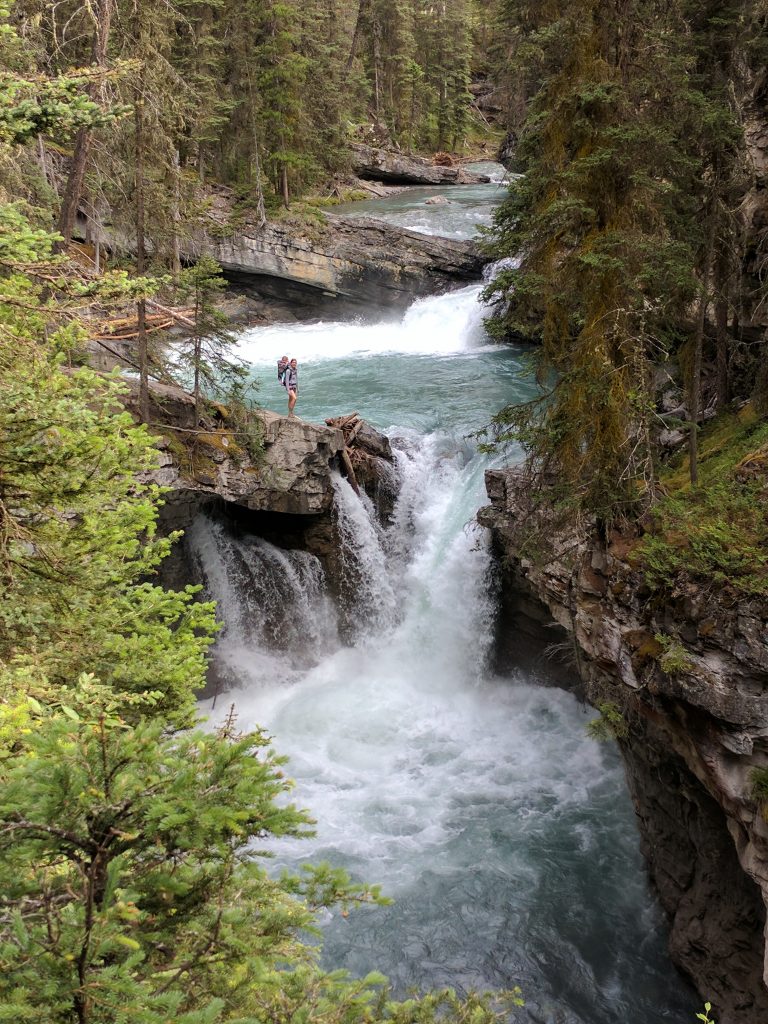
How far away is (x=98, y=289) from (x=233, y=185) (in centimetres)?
3097

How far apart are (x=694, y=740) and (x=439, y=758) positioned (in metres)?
6.73

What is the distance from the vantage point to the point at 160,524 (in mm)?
14281

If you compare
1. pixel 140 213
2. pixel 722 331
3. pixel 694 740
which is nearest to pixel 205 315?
pixel 140 213

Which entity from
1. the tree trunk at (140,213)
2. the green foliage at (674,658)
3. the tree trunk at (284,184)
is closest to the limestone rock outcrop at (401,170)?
the tree trunk at (284,184)

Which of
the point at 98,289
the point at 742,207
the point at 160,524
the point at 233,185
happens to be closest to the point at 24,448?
the point at 98,289

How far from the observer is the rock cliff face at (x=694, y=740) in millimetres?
7598

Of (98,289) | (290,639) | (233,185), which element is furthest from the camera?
(233,185)

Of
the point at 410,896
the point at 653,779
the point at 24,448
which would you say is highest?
the point at 24,448

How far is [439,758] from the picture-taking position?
14.0 m

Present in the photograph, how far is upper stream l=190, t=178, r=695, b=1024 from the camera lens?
33.8ft

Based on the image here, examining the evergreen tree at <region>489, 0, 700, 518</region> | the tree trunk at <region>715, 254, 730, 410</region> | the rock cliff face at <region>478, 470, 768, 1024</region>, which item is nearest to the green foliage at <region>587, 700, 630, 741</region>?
the rock cliff face at <region>478, 470, 768, 1024</region>

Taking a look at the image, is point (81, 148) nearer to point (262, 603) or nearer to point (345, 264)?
point (262, 603)

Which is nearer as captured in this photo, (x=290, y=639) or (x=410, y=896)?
(x=410, y=896)

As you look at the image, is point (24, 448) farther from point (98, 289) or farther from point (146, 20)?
point (146, 20)
